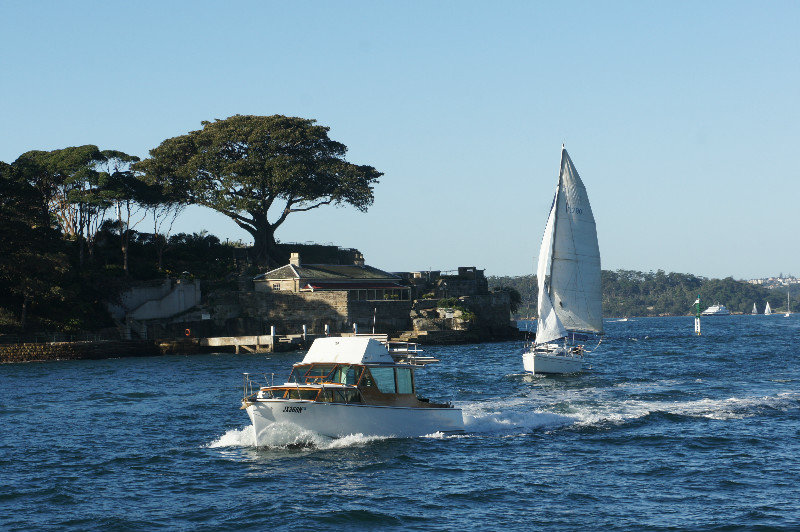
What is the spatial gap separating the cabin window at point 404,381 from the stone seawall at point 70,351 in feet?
154

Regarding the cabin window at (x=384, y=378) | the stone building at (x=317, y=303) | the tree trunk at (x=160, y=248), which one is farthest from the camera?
the tree trunk at (x=160, y=248)

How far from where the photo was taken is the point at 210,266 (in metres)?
92.4

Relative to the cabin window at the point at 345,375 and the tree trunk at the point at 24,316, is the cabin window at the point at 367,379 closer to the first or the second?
the cabin window at the point at 345,375

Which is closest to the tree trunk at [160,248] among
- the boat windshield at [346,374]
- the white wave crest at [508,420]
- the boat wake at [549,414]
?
the boat wake at [549,414]

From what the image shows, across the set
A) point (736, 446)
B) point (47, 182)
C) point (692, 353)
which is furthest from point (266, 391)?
point (47, 182)

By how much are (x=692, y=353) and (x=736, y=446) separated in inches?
1830

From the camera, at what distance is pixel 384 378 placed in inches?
1107

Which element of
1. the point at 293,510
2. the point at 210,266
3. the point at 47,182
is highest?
the point at 47,182

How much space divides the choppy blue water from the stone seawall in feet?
81.4

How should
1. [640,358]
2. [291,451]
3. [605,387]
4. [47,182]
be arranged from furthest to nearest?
[47,182], [640,358], [605,387], [291,451]

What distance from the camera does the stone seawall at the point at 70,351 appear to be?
220 ft

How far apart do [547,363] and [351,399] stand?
27.4m

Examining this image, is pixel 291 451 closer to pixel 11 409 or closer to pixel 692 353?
pixel 11 409

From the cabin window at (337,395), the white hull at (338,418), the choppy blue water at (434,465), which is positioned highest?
the cabin window at (337,395)
